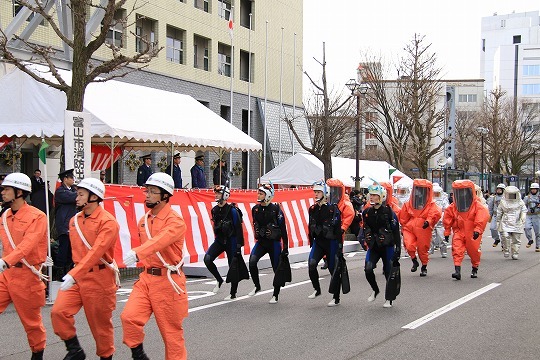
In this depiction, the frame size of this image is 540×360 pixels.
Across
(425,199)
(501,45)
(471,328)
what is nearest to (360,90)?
(425,199)

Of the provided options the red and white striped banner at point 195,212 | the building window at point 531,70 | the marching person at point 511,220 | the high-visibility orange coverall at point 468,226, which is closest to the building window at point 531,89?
the building window at point 531,70

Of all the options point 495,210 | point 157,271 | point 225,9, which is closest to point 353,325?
point 157,271

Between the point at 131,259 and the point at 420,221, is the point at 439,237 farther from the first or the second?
the point at 131,259

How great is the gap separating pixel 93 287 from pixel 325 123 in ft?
88.8

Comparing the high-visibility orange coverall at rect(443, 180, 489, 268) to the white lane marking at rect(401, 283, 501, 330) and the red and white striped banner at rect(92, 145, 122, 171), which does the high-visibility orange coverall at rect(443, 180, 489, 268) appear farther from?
the red and white striped banner at rect(92, 145, 122, 171)

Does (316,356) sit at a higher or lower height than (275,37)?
lower

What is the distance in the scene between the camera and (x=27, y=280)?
6727mm

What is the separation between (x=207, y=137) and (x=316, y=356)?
1238 cm

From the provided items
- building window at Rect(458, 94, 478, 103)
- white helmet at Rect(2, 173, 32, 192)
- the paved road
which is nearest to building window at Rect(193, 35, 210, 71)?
the paved road

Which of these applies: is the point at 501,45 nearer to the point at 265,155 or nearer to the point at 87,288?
the point at 265,155

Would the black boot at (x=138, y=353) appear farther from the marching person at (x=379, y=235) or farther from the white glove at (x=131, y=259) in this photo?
the marching person at (x=379, y=235)

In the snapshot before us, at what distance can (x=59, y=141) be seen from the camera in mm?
18188

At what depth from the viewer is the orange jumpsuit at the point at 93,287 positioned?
6258mm

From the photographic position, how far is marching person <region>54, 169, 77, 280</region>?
11883 millimetres
